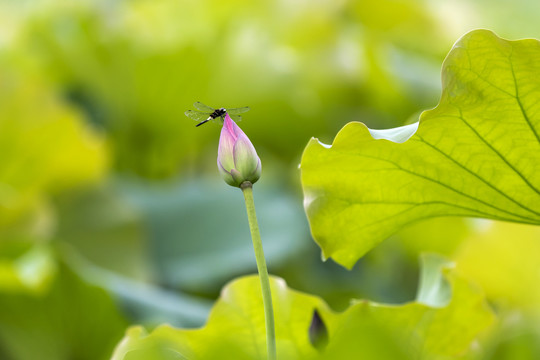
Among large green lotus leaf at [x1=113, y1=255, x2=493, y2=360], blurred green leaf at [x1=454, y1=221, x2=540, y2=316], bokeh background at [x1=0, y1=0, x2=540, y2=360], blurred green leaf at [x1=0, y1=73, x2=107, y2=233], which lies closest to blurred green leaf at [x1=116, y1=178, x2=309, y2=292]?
bokeh background at [x1=0, y1=0, x2=540, y2=360]

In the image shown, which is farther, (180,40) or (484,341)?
(180,40)

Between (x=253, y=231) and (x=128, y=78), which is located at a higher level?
(x=253, y=231)

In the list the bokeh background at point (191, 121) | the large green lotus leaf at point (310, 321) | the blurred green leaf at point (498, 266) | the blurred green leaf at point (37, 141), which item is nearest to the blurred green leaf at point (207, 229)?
the bokeh background at point (191, 121)

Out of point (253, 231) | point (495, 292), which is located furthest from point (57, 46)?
point (253, 231)

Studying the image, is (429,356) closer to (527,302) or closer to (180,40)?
(527,302)

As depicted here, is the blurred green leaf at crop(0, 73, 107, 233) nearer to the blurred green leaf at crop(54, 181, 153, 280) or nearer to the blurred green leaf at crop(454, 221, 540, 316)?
the blurred green leaf at crop(54, 181, 153, 280)

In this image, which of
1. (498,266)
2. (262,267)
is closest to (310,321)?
(262,267)
